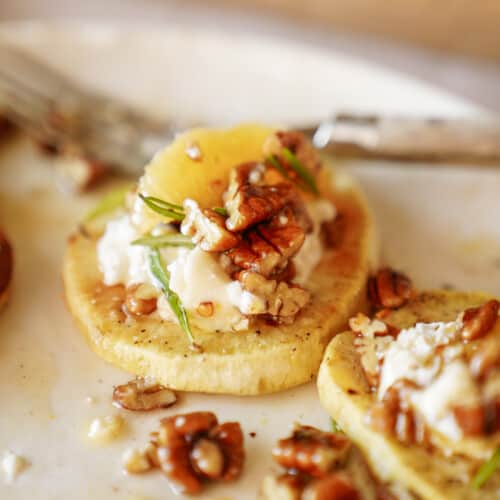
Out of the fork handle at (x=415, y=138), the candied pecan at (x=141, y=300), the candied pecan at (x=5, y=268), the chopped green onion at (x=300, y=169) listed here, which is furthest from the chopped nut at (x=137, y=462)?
the fork handle at (x=415, y=138)

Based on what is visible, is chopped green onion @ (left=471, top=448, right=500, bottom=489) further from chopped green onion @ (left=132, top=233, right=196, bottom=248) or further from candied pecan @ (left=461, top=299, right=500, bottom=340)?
chopped green onion @ (left=132, top=233, right=196, bottom=248)

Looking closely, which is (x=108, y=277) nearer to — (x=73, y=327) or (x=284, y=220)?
(x=73, y=327)

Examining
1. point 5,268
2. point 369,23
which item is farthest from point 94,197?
point 369,23

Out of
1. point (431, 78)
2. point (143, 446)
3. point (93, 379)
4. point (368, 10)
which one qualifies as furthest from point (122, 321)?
point (368, 10)

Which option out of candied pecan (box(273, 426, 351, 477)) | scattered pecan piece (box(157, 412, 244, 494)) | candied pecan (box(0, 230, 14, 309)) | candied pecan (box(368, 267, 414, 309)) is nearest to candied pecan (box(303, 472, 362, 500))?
candied pecan (box(273, 426, 351, 477))

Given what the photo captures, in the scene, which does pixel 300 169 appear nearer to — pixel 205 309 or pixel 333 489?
pixel 205 309

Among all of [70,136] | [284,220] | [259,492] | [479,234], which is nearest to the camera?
[259,492]
